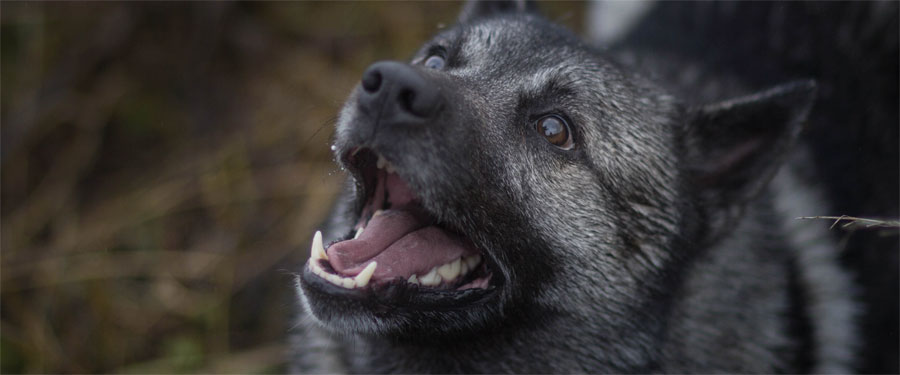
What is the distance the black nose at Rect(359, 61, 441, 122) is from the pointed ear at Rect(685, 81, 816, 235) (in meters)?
1.03

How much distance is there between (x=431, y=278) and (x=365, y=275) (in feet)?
0.70

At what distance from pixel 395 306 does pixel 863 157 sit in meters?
2.18

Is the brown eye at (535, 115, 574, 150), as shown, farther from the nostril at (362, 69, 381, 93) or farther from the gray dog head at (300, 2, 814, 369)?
the nostril at (362, 69, 381, 93)

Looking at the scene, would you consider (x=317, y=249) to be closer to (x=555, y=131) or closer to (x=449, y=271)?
(x=449, y=271)

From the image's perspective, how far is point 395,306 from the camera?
2.12m

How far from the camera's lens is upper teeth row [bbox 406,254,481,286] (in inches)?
86.8

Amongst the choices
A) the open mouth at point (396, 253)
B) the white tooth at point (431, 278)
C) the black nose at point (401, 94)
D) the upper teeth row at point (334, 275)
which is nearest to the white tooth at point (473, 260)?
the open mouth at point (396, 253)

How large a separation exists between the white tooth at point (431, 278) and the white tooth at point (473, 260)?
11cm

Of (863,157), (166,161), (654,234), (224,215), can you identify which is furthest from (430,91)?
(166,161)

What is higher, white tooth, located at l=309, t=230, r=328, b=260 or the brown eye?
the brown eye

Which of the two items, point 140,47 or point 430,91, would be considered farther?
point 140,47

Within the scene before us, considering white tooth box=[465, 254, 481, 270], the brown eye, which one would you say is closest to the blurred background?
white tooth box=[465, 254, 481, 270]

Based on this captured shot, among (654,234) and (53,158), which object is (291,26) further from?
(654,234)

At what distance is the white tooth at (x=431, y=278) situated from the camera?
2.20 meters
